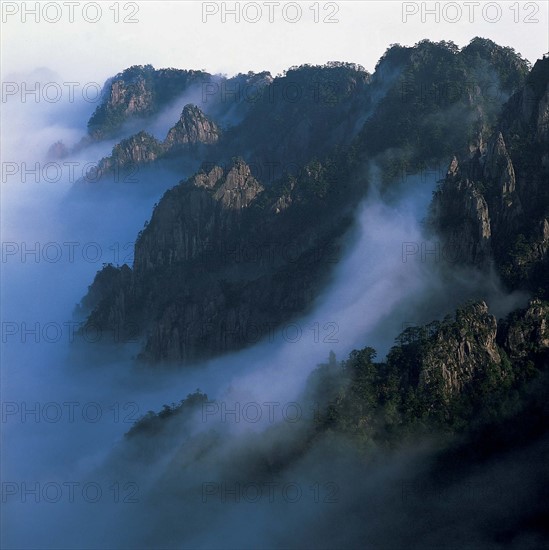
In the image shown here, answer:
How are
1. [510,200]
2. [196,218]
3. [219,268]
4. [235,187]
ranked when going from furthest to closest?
[196,218], [235,187], [219,268], [510,200]

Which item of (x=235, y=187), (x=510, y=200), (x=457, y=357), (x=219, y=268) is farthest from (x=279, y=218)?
(x=457, y=357)

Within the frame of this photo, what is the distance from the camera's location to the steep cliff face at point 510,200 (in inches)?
4350

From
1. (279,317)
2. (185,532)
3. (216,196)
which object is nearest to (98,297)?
(216,196)

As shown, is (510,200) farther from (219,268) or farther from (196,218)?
(196,218)

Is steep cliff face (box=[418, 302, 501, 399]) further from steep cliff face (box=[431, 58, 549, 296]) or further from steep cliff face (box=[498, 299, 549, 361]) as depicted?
steep cliff face (box=[431, 58, 549, 296])

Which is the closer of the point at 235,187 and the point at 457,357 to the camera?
the point at 457,357

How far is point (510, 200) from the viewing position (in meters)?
115

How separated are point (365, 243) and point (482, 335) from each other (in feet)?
131

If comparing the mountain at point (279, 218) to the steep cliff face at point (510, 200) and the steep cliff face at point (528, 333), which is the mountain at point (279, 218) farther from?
the steep cliff face at point (528, 333)

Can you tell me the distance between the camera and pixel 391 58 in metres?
180

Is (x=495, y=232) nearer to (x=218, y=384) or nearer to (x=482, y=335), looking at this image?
(x=482, y=335)

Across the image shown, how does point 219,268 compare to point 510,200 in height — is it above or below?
above

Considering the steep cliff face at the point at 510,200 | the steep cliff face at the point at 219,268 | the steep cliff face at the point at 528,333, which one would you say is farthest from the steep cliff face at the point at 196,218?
the steep cliff face at the point at 528,333

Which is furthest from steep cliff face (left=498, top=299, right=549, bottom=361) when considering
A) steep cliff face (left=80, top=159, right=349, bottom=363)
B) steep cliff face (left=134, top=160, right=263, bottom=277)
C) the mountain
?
steep cliff face (left=134, top=160, right=263, bottom=277)
